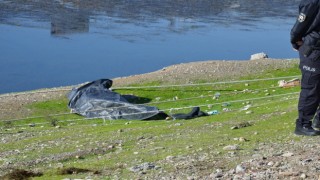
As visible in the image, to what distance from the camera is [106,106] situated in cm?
2720

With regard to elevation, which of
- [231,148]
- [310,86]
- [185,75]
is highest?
[310,86]

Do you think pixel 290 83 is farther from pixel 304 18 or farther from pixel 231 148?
pixel 304 18

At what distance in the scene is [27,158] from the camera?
1399cm

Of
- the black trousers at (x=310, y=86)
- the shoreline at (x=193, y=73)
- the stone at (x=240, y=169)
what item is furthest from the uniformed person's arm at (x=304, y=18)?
the shoreline at (x=193, y=73)

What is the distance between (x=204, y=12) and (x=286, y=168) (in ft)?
217

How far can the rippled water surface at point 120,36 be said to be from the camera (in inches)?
1903

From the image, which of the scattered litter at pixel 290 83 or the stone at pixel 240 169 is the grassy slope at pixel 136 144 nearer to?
the stone at pixel 240 169

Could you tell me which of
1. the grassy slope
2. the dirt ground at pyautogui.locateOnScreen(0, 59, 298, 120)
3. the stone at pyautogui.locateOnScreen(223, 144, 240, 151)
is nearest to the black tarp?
the dirt ground at pyautogui.locateOnScreen(0, 59, 298, 120)

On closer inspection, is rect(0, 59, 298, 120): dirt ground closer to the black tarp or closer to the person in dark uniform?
the black tarp

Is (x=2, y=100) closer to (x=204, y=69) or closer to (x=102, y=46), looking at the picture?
(x=204, y=69)

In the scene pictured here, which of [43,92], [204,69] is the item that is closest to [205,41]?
[204,69]

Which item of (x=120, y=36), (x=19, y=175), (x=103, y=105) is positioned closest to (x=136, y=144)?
(x=19, y=175)

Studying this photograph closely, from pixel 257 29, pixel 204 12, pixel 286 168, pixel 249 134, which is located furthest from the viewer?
pixel 204 12

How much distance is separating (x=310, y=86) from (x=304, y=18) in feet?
3.52
